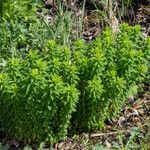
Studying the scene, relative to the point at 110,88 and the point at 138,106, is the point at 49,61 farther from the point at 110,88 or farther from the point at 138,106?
the point at 138,106

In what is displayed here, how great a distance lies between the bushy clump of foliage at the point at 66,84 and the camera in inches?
130

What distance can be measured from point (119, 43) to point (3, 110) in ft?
3.24

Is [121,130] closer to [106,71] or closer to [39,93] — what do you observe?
[106,71]

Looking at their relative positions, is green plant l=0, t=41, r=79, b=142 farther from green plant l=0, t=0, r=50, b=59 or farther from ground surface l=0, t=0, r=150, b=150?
green plant l=0, t=0, r=50, b=59

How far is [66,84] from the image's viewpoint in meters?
3.38

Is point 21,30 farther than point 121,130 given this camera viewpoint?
Yes

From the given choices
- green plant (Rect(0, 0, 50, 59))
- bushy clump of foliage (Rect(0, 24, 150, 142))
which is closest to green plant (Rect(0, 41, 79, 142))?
bushy clump of foliage (Rect(0, 24, 150, 142))

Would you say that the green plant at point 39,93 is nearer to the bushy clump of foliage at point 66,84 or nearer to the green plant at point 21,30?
the bushy clump of foliage at point 66,84

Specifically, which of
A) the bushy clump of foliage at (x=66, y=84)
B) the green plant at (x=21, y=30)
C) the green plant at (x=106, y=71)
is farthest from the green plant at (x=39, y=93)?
the green plant at (x=21, y=30)

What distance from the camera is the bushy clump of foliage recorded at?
10.9 ft

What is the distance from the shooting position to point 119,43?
358 cm

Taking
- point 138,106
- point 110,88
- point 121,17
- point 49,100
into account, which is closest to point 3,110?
point 49,100

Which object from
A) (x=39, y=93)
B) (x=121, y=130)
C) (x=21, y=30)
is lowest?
(x=121, y=130)

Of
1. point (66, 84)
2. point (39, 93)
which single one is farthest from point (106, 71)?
point (39, 93)
